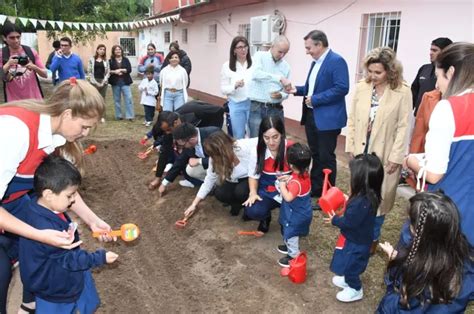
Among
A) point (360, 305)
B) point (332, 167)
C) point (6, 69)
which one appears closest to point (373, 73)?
point (332, 167)

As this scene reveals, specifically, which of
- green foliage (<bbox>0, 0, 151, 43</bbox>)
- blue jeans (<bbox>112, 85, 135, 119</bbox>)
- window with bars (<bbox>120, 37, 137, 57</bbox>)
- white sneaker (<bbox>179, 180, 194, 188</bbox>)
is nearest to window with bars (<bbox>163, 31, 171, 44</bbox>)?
green foliage (<bbox>0, 0, 151, 43</bbox>)

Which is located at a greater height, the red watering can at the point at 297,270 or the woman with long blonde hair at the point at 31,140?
the woman with long blonde hair at the point at 31,140

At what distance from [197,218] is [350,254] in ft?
6.30

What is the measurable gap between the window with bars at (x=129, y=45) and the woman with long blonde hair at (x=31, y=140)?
70.8 feet

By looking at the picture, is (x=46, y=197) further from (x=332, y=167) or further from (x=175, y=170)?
(x=332, y=167)

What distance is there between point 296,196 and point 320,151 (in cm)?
143

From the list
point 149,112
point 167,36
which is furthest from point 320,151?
point 167,36

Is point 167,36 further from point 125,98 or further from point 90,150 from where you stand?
point 90,150

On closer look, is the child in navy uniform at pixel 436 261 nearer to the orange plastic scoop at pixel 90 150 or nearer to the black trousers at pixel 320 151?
the black trousers at pixel 320 151

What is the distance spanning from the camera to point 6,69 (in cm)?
448

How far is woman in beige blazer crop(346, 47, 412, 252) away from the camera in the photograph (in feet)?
10.7

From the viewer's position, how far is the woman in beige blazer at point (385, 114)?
3.26 metres

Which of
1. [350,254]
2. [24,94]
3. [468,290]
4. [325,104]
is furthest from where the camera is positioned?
[24,94]

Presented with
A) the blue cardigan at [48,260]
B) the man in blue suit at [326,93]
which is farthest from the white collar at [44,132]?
the man in blue suit at [326,93]
